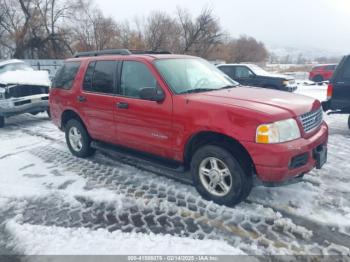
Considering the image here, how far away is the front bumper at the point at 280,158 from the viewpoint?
3.16 meters

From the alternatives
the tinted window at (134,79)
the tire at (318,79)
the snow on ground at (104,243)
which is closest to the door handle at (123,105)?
the tinted window at (134,79)

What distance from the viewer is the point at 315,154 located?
3535 millimetres

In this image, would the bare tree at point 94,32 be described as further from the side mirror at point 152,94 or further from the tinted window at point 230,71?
the side mirror at point 152,94

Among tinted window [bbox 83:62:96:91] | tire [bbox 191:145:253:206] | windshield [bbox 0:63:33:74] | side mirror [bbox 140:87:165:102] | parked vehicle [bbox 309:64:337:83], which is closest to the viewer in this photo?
tire [bbox 191:145:253:206]

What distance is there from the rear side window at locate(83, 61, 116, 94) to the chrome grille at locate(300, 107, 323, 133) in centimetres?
271

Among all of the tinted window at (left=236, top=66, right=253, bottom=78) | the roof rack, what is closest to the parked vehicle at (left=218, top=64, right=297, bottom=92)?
the tinted window at (left=236, top=66, right=253, bottom=78)

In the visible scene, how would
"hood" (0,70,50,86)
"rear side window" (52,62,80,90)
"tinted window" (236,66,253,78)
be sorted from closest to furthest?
"rear side window" (52,62,80,90)
"hood" (0,70,50,86)
"tinted window" (236,66,253,78)

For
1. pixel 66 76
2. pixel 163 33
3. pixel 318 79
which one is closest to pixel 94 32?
pixel 163 33

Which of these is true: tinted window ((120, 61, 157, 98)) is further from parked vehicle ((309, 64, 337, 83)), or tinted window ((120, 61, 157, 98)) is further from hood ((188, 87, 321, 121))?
parked vehicle ((309, 64, 337, 83))

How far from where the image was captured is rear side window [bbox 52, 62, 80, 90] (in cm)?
535

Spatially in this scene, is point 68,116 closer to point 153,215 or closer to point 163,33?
point 153,215

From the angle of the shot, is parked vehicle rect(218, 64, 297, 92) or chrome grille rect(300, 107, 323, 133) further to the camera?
parked vehicle rect(218, 64, 297, 92)

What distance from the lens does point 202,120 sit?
Answer: 11.6 ft

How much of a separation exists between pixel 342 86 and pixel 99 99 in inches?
205
